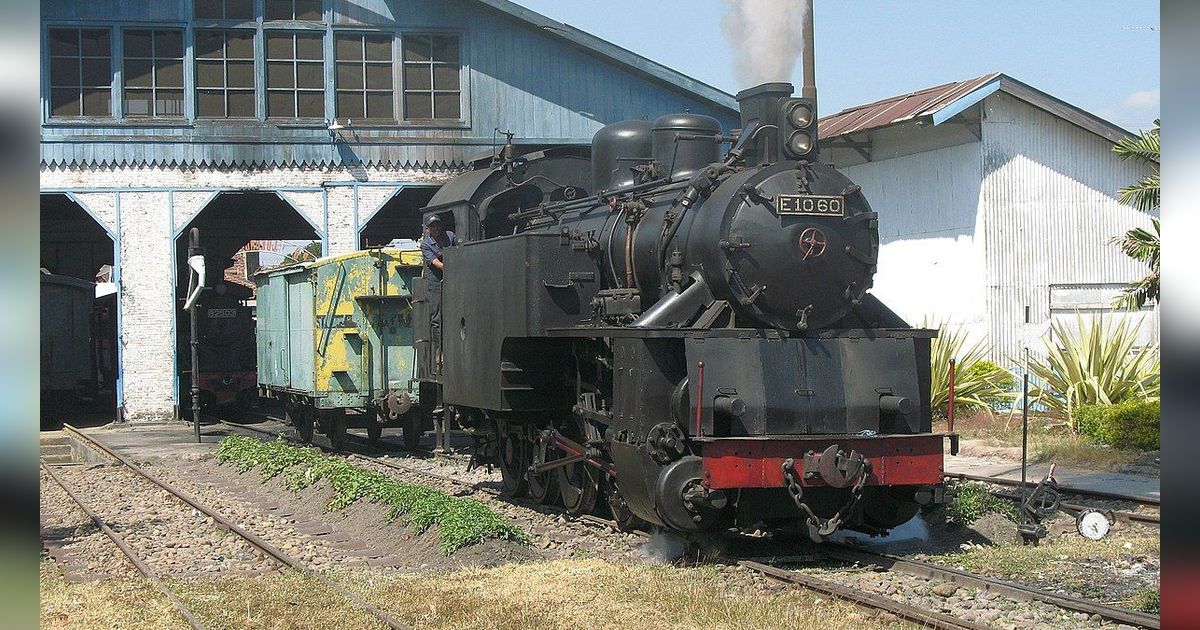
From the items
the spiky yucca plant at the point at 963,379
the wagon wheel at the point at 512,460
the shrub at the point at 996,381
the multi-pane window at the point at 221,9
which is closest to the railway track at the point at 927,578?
the wagon wheel at the point at 512,460

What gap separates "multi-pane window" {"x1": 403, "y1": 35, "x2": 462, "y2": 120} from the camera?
22875mm

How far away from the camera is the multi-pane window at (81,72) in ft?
72.7

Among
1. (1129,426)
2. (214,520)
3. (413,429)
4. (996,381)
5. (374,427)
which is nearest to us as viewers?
(214,520)

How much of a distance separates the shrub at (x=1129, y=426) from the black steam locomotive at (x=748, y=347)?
645cm

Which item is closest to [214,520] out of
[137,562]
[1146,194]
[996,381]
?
[137,562]

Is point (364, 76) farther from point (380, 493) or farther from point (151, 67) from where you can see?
point (380, 493)

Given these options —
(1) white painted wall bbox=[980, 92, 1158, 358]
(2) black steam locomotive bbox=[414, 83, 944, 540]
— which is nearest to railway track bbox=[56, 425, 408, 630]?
(2) black steam locomotive bbox=[414, 83, 944, 540]

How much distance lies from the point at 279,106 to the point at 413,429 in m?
8.16

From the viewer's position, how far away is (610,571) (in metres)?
7.77

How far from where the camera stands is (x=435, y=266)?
1346cm

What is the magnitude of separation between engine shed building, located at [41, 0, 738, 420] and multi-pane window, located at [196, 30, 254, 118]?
0.03 meters

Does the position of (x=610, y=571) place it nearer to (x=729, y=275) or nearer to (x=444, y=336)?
(x=729, y=275)

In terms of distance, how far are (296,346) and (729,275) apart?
471 inches
